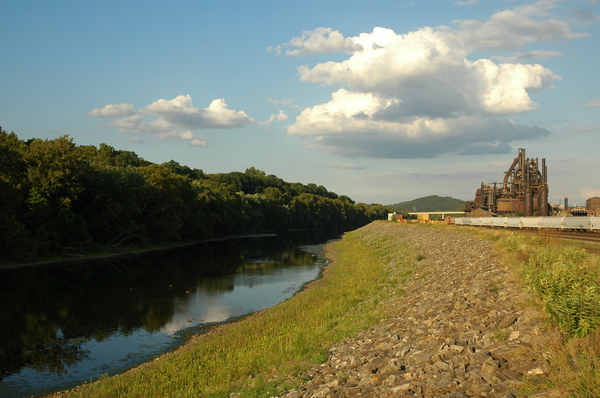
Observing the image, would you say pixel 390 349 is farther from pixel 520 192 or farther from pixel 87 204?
pixel 520 192

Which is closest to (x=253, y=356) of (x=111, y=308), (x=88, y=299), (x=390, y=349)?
(x=390, y=349)

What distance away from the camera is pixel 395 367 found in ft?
35.3

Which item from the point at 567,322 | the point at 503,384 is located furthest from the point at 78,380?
the point at 567,322

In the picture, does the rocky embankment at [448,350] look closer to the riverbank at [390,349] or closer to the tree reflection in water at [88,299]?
the riverbank at [390,349]

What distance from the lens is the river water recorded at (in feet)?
63.9

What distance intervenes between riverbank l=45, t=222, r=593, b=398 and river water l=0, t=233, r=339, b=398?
98.2 inches

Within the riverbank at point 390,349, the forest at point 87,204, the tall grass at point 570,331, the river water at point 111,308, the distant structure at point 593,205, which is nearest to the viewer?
the tall grass at point 570,331

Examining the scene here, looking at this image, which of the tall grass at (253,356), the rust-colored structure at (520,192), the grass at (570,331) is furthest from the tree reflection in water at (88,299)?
the rust-colored structure at (520,192)

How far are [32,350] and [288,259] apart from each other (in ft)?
143

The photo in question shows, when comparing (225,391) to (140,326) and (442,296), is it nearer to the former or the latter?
(442,296)

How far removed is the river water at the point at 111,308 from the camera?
63.9ft

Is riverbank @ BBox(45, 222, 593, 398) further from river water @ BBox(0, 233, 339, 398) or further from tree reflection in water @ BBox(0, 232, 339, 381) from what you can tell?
tree reflection in water @ BBox(0, 232, 339, 381)

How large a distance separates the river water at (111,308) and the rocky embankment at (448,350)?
10.5 m

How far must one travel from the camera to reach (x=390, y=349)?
41.8 feet
